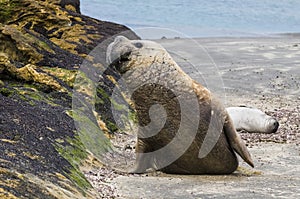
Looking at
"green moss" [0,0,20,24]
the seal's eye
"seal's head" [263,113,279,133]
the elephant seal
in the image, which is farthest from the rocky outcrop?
"seal's head" [263,113,279,133]

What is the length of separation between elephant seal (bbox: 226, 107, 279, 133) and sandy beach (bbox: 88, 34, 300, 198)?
0.20 meters

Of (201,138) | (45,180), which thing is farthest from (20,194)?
(201,138)

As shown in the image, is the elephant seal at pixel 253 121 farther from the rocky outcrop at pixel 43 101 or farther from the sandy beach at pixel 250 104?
the rocky outcrop at pixel 43 101

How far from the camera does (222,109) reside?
25.8ft

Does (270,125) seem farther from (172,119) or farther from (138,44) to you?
(138,44)

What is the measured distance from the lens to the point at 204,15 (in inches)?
1742

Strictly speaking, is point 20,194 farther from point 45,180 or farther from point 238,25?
point 238,25

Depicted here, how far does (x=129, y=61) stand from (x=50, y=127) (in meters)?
1.16

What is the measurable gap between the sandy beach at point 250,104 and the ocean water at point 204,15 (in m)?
6.57

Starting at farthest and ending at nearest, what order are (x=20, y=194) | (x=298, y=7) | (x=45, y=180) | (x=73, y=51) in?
(x=298, y=7) < (x=73, y=51) < (x=45, y=180) < (x=20, y=194)

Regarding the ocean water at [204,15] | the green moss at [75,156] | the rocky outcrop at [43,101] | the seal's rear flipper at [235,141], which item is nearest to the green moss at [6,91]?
the rocky outcrop at [43,101]

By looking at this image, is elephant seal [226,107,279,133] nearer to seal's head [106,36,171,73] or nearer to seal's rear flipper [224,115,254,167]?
seal's rear flipper [224,115,254,167]

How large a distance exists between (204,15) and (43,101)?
3626cm

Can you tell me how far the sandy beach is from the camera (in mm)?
6598
